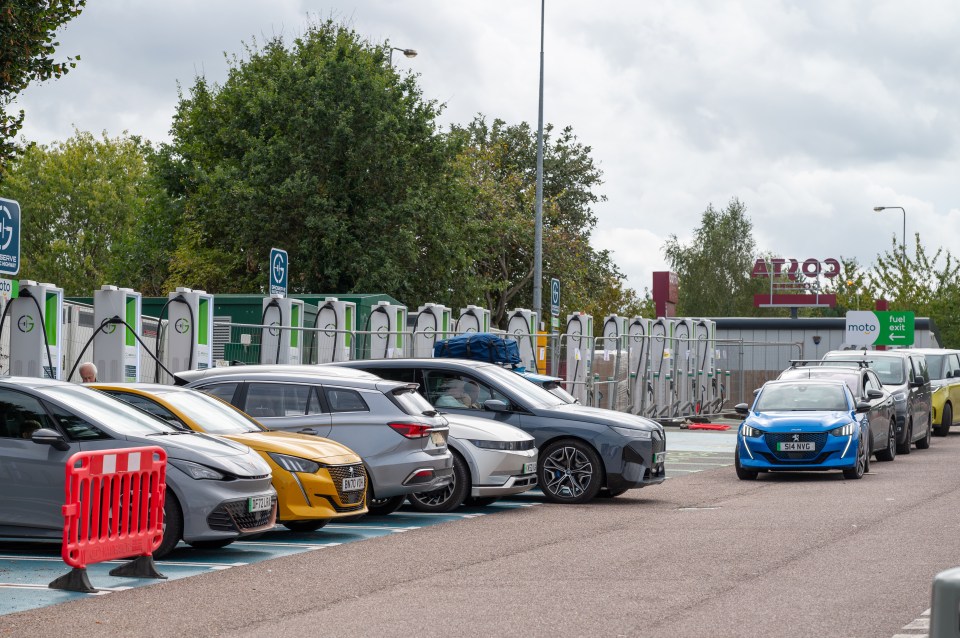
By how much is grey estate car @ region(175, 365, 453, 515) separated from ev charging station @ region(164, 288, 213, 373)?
17.4 ft

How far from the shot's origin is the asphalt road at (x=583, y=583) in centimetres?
797

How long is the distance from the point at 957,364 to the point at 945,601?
32.0m

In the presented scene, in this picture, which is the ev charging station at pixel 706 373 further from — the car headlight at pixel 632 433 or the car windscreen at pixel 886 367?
the car headlight at pixel 632 433

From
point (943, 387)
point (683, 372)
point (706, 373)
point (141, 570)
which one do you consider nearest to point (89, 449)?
point (141, 570)

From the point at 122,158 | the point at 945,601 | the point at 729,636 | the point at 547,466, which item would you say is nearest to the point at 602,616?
the point at 729,636

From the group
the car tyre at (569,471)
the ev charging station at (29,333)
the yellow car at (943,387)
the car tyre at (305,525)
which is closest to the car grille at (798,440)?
the car tyre at (569,471)

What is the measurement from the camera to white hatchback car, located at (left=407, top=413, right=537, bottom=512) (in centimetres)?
1506

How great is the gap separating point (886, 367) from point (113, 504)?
2036 centimetres

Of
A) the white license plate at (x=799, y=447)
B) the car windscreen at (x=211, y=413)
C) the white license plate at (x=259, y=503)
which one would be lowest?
the white license plate at (x=259, y=503)

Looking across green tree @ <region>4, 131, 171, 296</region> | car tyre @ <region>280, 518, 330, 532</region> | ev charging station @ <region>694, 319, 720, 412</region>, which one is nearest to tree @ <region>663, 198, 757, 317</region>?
green tree @ <region>4, 131, 171, 296</region>

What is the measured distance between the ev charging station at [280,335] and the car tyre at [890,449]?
33.7 feet

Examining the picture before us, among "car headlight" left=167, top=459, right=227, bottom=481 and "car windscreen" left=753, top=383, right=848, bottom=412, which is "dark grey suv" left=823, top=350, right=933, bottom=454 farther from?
"car headlight" left=167, top=459, right=227, bottom=481

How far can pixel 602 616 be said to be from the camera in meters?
8.19

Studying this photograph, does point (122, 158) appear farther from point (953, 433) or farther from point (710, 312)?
point (953, 433)
